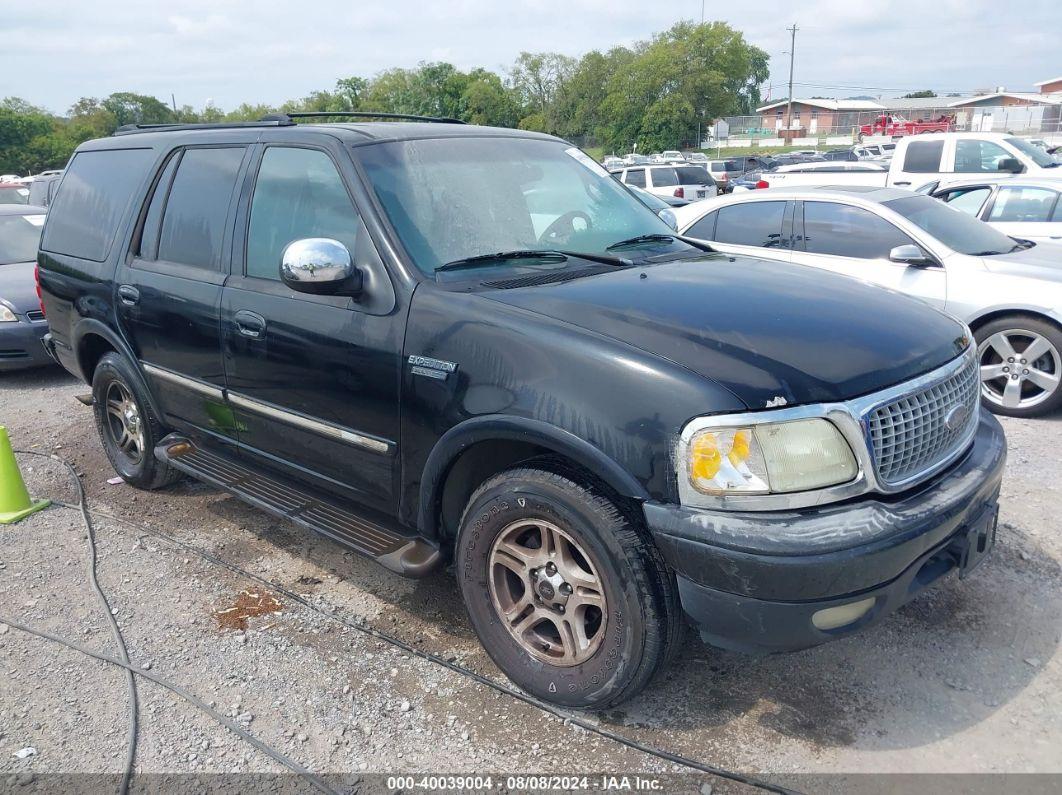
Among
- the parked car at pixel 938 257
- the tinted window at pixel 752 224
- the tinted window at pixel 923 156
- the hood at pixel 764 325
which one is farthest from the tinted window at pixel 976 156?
the hood at pixel 764 325

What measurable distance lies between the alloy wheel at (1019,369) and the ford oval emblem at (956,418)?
3.45 m

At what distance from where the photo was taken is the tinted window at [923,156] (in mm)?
13719

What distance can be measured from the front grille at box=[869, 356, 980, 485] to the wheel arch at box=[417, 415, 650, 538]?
29.9 inches

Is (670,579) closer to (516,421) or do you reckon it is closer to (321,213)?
(516,421)

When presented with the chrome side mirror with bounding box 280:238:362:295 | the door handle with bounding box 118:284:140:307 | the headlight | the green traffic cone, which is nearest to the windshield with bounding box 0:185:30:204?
the green traffic cone

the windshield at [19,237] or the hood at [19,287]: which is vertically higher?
the windshield at [19,237]

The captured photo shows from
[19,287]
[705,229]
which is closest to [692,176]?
[705,229]

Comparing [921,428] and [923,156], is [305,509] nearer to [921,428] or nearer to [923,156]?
[921,428]

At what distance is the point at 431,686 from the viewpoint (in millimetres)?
3117

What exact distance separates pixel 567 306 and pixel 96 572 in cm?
282

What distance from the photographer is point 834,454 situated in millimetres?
2459

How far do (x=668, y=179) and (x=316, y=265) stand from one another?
1947 centimetres

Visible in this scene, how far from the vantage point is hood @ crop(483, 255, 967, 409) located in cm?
251

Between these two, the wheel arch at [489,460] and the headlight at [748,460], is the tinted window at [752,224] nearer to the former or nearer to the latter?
the wheel arch at [489,460]
